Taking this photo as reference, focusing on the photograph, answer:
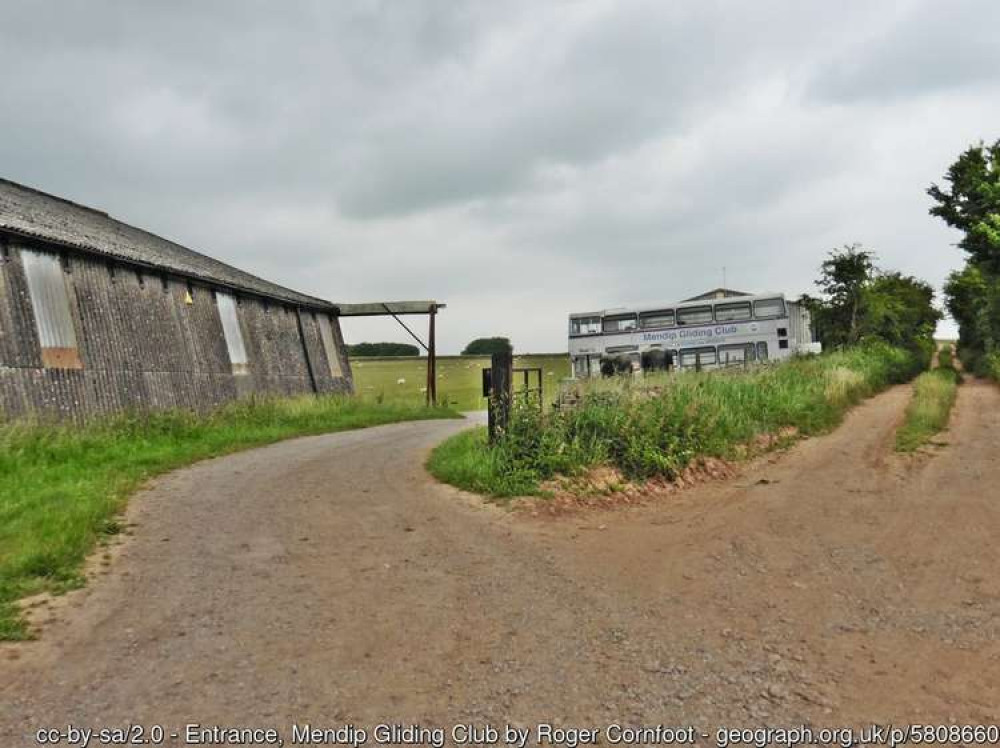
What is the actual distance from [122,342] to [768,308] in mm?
21072

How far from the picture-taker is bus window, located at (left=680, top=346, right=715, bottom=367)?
24.1 m

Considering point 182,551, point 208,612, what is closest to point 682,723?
point 208,612

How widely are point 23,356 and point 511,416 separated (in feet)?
34.5

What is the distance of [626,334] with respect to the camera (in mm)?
25469

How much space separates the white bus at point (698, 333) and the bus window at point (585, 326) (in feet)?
0.14

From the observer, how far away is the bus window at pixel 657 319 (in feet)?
81.8

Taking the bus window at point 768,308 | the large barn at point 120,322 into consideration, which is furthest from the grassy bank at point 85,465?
the bus window at point 768,308

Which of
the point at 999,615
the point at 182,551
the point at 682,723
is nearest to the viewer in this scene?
the point at 682,723

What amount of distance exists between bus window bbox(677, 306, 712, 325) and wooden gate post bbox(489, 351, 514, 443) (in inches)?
614

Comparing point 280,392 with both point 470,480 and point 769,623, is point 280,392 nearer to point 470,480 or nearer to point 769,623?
point 470,480

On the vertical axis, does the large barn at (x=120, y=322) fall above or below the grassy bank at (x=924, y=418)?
above

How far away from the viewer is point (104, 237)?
18.1 meters

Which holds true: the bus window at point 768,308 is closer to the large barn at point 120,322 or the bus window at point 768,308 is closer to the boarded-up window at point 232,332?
the large barn at point 120,322

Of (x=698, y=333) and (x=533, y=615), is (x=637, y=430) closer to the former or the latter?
(x=533, y=615)
